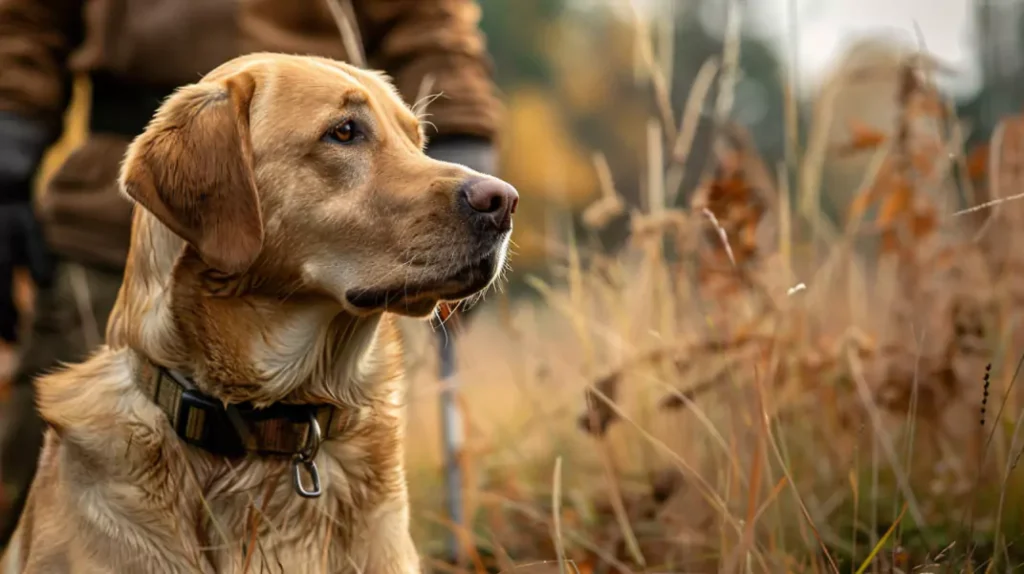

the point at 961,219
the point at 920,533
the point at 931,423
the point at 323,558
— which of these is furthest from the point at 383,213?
the point at 961,219

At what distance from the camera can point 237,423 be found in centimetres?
234

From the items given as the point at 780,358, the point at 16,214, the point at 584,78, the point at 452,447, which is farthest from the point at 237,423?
the point at 584,78

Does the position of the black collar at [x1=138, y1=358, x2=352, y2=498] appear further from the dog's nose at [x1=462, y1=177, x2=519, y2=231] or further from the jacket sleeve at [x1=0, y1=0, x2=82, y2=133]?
the jacket sleeve at [x1=0, y1=0, x2=82, y2=133]

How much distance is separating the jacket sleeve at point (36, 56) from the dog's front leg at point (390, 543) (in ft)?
7.13

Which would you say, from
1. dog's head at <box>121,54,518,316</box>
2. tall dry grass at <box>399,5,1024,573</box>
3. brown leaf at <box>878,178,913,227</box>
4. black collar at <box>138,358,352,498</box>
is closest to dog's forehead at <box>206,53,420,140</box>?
dog's head at <box>121,54,518,316</box>

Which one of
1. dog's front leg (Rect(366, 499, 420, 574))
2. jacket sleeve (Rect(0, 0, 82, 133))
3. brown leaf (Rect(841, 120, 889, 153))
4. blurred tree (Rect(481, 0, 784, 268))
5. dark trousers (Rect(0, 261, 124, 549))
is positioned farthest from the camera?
blurred tree (Rect(481, 0, 784, 268))

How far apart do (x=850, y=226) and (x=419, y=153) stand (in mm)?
1520

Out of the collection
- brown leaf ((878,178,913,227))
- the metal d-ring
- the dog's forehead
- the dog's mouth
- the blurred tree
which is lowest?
the blurred tree

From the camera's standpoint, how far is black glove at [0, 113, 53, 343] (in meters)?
3.70

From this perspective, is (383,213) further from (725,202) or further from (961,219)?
(961,219)

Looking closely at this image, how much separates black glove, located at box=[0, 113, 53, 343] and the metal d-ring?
70.3 inches

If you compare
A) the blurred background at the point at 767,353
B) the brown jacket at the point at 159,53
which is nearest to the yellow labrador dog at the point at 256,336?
the blurred background at the point at 767,353

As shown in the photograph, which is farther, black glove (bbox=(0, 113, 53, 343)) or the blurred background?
black glove (bbox=(0, 113, 53, 343))

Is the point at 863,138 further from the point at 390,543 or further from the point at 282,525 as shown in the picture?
the point at 282,525
